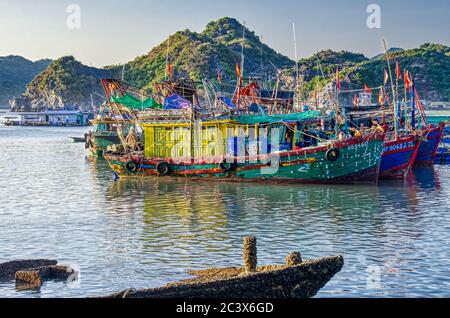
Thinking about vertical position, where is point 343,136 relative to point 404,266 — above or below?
above

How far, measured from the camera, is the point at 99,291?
625 inches

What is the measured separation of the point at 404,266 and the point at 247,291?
293 inches

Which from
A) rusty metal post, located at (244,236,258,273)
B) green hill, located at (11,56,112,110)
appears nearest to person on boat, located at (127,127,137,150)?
rusty metal post, located at (244,236,258,273)

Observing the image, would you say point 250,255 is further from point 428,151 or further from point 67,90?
point 67,90

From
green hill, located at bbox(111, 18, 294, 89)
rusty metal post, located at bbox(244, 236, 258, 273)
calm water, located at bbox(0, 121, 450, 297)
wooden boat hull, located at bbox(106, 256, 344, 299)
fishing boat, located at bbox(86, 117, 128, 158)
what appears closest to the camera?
wooden boat hull, located at bbox(106, 256, 344, 299)

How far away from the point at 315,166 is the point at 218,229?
10.8 metres

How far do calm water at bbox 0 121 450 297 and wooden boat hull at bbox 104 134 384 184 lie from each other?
2.19ft

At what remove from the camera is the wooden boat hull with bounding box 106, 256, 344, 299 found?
11500mm

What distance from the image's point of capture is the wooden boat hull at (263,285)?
11.5 meters

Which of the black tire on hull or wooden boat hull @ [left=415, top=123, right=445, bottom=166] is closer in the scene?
the black tire on hull

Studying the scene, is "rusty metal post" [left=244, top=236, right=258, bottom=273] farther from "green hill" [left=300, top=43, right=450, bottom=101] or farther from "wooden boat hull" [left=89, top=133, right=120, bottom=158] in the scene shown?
"green hill" [left=300, top=43, right=450, bottom=101]

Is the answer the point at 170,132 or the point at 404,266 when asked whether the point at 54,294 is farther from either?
the point at 170,132

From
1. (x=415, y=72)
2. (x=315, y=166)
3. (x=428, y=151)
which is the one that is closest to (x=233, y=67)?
(x=415, y=72)
